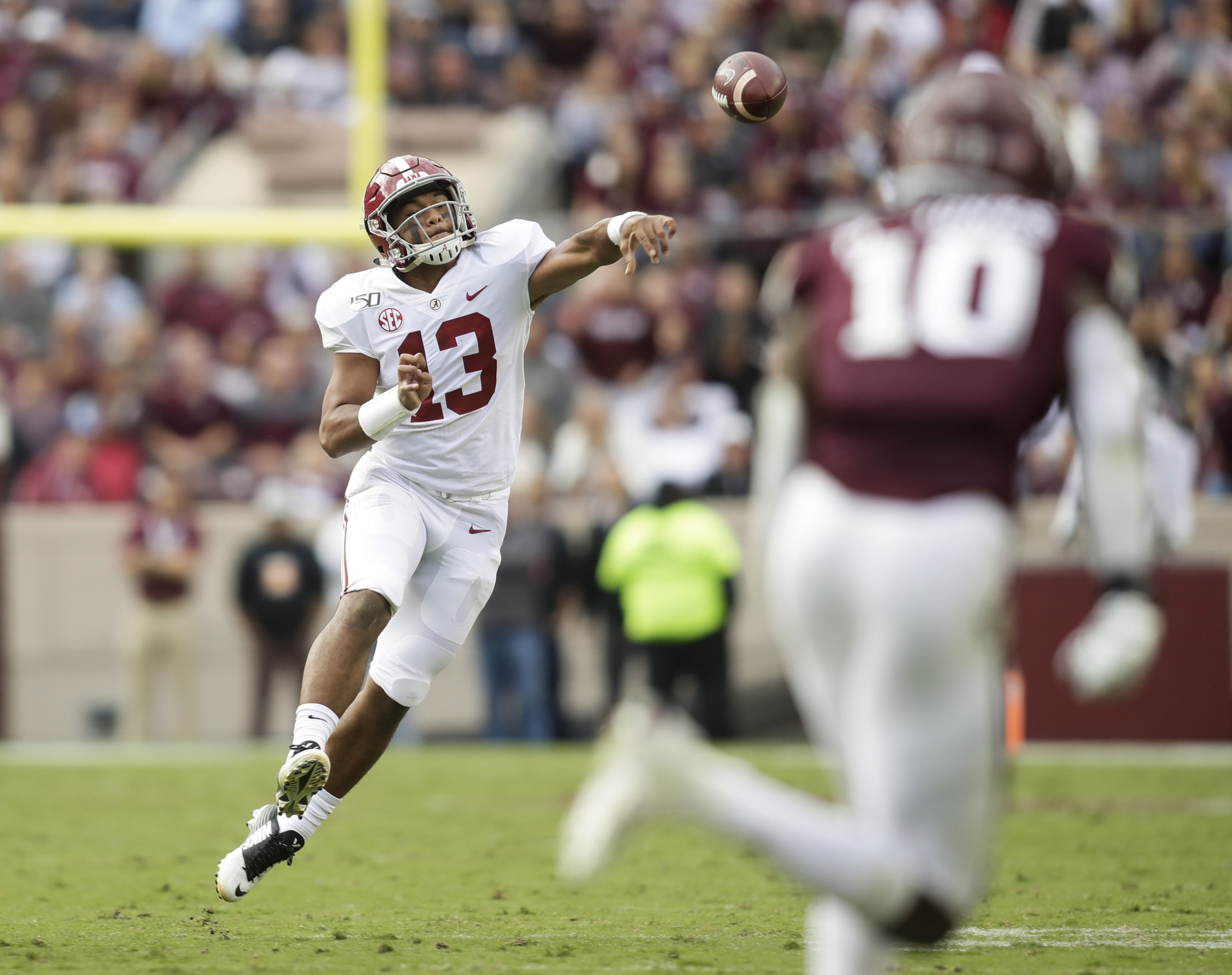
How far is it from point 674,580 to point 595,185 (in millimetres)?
3505

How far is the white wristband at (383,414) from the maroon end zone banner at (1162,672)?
696 cm

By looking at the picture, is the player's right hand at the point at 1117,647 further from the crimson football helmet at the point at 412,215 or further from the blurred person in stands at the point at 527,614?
the blurred person in stands at the point at 527,614

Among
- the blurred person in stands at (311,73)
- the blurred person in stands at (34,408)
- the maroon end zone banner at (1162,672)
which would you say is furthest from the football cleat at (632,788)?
the blurred person in stands at (311,73)

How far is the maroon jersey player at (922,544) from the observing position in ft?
9.55

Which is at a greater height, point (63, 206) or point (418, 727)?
point (63, 206)

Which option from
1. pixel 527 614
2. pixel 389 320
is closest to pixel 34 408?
pixel 527 614

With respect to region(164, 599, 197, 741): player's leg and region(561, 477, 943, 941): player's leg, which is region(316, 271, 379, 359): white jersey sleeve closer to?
region(561, 477, 943, 941): player's leg

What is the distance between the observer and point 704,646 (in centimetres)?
1127

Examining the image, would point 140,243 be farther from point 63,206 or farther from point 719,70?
point 719,70

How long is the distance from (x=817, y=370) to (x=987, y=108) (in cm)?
54

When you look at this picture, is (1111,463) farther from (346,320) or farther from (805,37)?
(805,37)

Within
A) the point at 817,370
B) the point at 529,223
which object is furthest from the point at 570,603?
the point at 817,370

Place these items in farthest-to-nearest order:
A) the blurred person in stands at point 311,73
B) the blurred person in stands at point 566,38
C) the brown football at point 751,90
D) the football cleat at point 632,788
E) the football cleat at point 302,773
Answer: the blurred person in stands at point 566,38 < the blurred person in stands at point 311,73 < the brown football at point 751,90 < the football cleat at point 302,773 < the football cleat at point 632,788

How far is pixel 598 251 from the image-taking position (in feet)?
17.6
